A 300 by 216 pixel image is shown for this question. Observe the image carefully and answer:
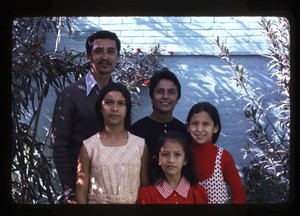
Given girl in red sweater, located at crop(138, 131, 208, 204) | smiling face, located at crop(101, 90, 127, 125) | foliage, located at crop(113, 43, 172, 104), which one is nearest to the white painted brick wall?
foliage, located at crop(113, 43, 172, 104)

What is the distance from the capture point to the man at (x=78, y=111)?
2.74 meters

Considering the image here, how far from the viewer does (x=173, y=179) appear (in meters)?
2.77

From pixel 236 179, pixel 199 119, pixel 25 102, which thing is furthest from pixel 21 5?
pixel 236 179

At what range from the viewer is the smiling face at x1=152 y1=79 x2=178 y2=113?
275 centimetres

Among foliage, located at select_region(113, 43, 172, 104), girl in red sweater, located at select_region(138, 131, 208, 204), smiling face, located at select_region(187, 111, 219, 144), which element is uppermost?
foliage, located at select_region(113, 43, 172, 104)

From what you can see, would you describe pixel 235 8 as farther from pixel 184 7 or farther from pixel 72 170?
pixel 72 170

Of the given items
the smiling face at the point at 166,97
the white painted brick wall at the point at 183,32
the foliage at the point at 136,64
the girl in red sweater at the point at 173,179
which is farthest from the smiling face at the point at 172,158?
the white painted brick wall at the point at 183,32

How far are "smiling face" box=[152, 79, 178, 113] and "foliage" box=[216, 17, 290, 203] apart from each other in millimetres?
219

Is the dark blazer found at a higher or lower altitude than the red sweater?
higher

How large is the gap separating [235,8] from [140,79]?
44cm

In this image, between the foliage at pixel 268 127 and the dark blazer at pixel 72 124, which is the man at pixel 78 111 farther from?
the foliage at pixel 268 127

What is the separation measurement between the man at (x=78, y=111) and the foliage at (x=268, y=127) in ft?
1.36

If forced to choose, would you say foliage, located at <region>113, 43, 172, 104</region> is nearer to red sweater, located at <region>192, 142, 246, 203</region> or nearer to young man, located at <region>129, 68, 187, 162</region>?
young man, located at <region>129, 68, 187, 162</region>

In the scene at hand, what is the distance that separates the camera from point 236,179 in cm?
274
